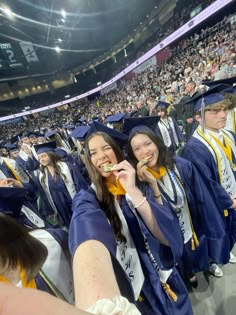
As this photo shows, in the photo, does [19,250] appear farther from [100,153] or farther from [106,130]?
[106,130]

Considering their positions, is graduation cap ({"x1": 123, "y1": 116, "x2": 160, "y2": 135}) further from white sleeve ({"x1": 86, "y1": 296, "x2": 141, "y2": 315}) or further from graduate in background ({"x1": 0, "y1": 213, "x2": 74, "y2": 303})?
white sleeve ({"x1": 86, "y1": 296, "x2": 141, "y2": 315})

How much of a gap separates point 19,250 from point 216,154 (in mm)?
1778

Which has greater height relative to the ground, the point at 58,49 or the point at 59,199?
the point at 58,49

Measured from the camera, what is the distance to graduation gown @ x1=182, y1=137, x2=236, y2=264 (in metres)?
1.62

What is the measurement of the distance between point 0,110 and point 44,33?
14340 mm

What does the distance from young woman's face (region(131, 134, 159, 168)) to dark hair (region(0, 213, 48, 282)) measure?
0.96 m

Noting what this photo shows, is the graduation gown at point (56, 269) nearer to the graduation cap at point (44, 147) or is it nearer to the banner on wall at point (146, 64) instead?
the graduation cap at point (44, 147)

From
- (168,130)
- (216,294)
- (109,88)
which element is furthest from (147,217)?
(109,88)

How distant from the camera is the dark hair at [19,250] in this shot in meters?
0.77

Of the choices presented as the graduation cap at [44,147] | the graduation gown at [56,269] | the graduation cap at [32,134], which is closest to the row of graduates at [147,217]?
the graduation gown at [56,269]

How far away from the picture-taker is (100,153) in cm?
126

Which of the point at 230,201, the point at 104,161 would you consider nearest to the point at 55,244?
the point at 104,161

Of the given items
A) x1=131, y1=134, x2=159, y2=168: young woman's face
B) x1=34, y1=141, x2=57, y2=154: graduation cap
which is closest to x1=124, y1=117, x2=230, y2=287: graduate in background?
x1=131, y1=134, x2=159, y2=168: young woman's face

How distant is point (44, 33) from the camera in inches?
973
